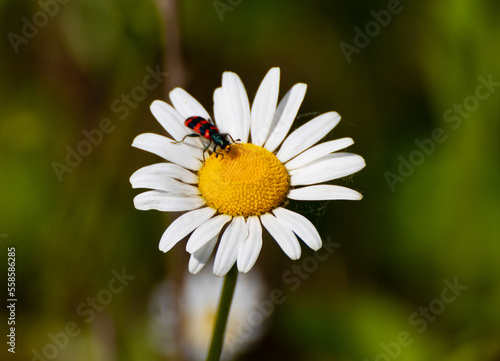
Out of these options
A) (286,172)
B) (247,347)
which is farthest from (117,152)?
(286,172)

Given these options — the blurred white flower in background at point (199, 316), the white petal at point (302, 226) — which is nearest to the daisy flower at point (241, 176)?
the white petal at point (302, 226)

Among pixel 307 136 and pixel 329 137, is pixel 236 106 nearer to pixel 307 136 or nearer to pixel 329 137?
pixel 307 136

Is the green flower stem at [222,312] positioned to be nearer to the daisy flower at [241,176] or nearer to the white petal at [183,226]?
the daisy flower at [241,176]

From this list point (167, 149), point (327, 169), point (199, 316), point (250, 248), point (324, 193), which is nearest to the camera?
point (250, 248)

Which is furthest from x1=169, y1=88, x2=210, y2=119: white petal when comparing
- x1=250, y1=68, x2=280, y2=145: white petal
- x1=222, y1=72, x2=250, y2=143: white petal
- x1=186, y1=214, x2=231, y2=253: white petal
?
x1=186, y1=214, x2=231, y2=253: white petal

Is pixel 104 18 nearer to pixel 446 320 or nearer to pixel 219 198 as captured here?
pixel 219 198

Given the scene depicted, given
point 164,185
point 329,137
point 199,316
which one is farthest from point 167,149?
point 199,316

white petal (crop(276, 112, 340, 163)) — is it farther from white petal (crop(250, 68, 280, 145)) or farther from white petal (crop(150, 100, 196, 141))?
white petal (crop(150, 100, 196, 141))
